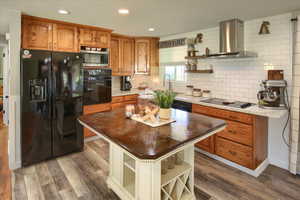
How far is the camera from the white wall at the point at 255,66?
8.77 ft

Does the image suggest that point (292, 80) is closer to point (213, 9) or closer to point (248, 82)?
point (248, 82)

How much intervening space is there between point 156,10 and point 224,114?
1.88m

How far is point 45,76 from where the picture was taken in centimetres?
274

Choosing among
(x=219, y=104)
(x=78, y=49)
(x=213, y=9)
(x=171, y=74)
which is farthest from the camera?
(x=171, y=74)

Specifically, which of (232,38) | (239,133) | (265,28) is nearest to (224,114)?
(239,133)

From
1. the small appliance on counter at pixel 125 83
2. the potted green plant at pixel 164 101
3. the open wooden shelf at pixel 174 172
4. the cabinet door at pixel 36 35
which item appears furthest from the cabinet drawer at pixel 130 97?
the open wooden shelf at pixel 174 172

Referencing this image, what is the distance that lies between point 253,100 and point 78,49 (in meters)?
3.29

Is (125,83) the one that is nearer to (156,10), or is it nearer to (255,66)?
(156,10)

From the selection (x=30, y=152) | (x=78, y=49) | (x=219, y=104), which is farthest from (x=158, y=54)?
(x=30, y=152)

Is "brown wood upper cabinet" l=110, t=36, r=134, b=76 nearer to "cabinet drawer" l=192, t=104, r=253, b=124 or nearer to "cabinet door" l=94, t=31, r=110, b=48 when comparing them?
"cabinet door" l=94, t=31, r=110, b=48

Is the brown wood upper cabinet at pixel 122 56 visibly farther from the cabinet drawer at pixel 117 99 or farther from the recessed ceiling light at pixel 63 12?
the recessed ceiling light at pixel 63 12

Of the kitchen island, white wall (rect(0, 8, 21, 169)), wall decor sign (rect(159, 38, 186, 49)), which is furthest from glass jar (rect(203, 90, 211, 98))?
white wall (rect(0, 8, 21, 169))

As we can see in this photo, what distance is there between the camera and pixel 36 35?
292 centimetres

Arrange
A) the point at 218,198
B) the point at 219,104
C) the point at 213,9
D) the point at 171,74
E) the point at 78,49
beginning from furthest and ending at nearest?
the point at 171,74, the point at 78,49, the point at 219,104, the point at 213,9, the point at 218,198
